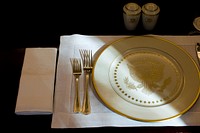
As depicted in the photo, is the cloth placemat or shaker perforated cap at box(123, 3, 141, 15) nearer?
the cloth placemat

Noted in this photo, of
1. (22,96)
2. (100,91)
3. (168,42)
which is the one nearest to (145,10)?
(168,42)

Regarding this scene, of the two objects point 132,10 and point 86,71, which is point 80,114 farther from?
point 132,10

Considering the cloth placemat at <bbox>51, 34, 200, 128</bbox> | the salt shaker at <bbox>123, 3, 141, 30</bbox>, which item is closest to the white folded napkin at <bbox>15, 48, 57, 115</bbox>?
the cloth placemat at <bbox>51, 34, 200, 128</bbox>

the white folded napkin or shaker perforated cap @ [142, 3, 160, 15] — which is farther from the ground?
shaker perforated cap @ [142, 3, 160, 15]

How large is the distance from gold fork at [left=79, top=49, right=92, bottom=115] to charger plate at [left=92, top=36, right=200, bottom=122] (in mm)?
15

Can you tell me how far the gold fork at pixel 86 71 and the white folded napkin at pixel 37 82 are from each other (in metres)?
0.06

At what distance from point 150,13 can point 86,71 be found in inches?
7.8

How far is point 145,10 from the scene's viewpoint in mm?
536

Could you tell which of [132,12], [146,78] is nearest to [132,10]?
[132,12]

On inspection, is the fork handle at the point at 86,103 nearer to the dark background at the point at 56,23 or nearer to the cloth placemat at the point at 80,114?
the cloth placemat at the point at 80,114

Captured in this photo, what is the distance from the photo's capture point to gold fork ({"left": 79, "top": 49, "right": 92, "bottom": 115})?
1.43 ft

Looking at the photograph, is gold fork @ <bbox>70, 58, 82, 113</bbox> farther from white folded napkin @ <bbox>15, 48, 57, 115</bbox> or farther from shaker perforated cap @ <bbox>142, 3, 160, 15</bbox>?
shaker perforated cap @ <bbox>142, 3, 160, 15</bbox>
